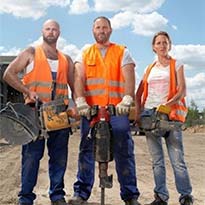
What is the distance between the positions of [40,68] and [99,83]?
0.66 metres

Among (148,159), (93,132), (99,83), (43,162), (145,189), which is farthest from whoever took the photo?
(148,159)

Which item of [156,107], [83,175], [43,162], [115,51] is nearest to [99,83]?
[115,51]

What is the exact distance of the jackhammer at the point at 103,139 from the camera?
4426 mm

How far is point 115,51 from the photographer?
485 centimetres

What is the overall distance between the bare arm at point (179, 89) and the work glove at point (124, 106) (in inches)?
23.6

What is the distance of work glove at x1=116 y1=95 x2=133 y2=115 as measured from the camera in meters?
4.48

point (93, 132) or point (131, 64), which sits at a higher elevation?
point (131, 64)

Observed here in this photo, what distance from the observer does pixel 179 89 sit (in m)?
4.96

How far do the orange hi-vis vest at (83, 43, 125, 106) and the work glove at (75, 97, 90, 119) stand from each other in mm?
225

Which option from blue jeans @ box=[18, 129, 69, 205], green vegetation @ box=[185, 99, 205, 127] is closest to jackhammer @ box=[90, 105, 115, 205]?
blue jeans @ box=[18, 129, 69, 205]

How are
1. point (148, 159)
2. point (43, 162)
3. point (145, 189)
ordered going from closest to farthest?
point (145, 189)
point (43, 162)
point (148, 159)

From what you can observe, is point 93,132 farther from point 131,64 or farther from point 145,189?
point 145,189

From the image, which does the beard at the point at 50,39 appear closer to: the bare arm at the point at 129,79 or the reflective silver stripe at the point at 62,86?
the reflective silver stripe at the point at 62,86

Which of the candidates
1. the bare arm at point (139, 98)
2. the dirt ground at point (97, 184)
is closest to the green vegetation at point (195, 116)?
the dirt ground at point (97, 184)
